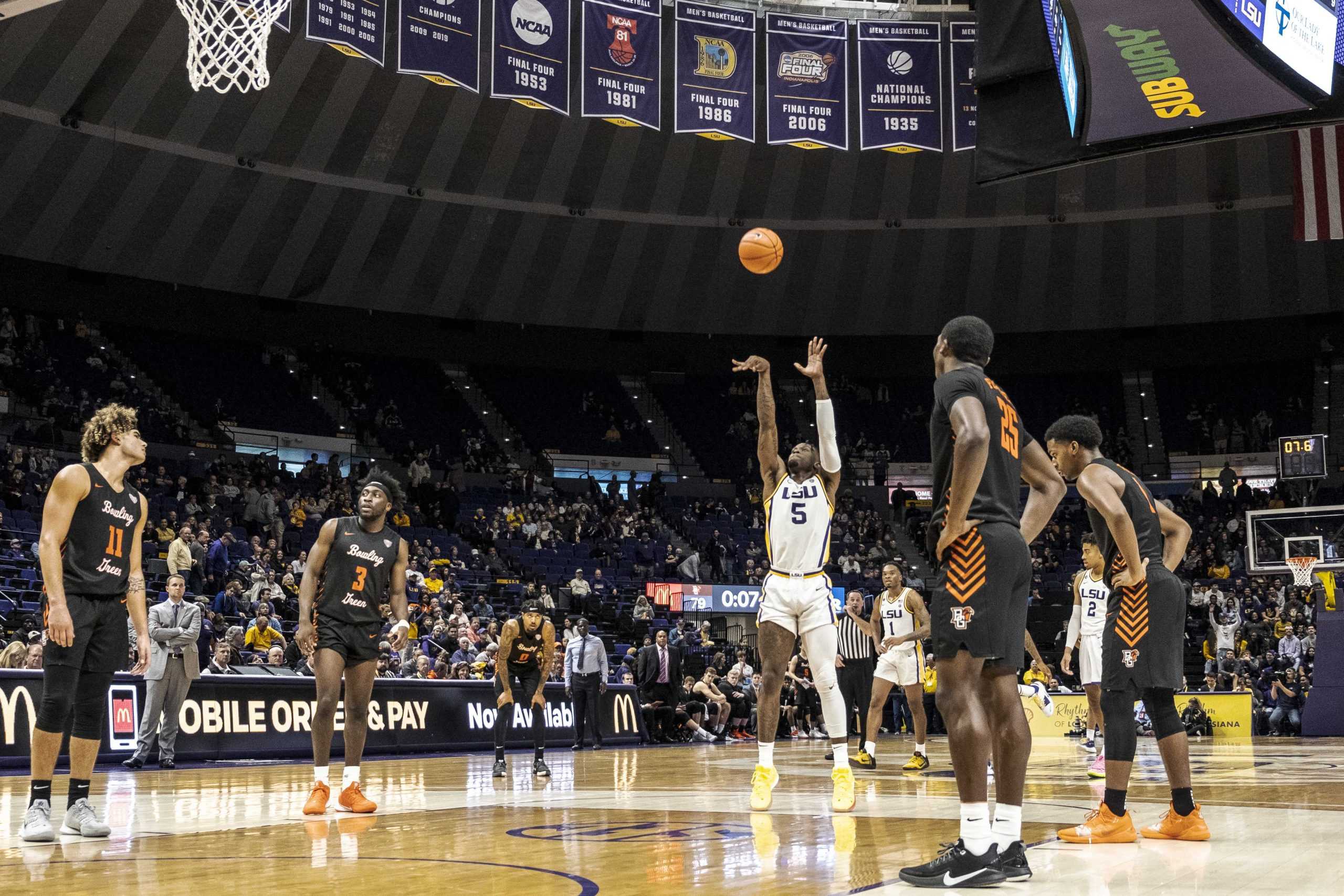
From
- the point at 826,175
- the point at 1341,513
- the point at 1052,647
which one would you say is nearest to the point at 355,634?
the point at 1341,513

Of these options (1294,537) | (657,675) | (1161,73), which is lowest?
(657,675)

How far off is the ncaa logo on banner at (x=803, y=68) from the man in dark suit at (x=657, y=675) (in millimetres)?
10155

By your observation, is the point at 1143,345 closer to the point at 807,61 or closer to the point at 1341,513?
the point at 1341,513

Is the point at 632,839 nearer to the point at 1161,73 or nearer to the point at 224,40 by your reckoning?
the point at 1161,73

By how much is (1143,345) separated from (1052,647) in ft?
49.1

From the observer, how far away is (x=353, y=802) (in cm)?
792

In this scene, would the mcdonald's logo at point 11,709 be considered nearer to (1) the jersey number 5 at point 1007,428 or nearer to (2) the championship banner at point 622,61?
(1) the jersey number 5 at point 1007,428

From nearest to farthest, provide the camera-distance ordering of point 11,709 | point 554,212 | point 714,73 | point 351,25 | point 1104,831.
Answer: point 1104,831 → point 11,709 → point 351,25 → point 714,73 → point 554,212

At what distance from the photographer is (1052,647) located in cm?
2966

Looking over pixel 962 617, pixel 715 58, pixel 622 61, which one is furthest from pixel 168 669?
pixel 715 58

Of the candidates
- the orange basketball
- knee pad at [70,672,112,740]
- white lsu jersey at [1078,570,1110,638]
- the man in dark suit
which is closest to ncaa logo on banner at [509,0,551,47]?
the man in dark suit

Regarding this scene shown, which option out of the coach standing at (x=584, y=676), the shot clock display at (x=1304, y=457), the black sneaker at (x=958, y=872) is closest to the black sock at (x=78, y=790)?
the black sneaker at (x=958, y=872)

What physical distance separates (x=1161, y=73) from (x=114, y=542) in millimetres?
10845

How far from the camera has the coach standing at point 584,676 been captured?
1803 centimetres
